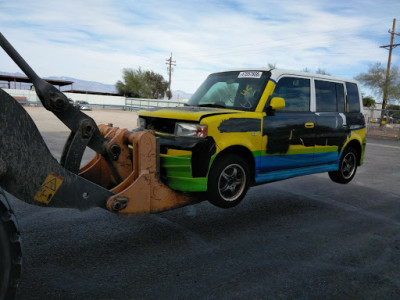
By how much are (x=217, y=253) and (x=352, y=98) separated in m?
4.49

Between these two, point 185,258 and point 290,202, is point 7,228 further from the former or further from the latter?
point 290,202

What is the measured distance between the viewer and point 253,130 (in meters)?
4.83

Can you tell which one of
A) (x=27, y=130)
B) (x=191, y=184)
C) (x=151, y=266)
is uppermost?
(x=27, y=130)

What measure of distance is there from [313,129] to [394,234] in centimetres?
193

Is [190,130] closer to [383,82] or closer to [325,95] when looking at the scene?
[325,95]

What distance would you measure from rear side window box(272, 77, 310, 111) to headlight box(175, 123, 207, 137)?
149 centimetres

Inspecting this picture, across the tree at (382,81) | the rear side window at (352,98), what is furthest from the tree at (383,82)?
the rear side window at (352,98)

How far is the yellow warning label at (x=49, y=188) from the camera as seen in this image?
2.80 m

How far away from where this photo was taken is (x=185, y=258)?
373cm

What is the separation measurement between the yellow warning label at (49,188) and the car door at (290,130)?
9.68 feet

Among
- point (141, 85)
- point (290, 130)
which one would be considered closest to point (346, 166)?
point (290, 130)

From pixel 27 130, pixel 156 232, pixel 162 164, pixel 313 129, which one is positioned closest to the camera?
pixel 27 130

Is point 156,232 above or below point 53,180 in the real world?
below

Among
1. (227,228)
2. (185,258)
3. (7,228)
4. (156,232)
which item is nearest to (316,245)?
(227,228)
